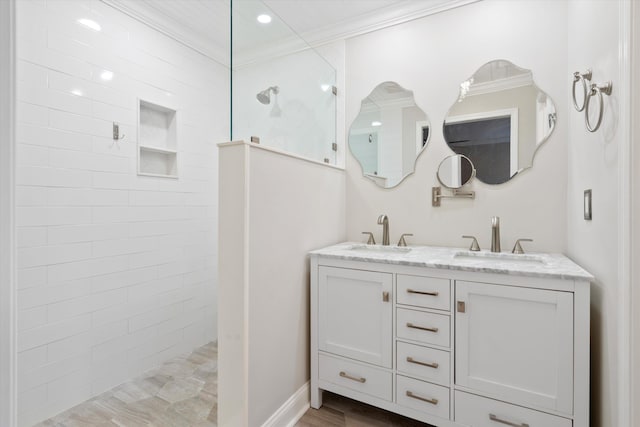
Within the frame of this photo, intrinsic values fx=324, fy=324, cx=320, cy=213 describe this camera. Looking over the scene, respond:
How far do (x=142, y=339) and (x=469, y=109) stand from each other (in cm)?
283

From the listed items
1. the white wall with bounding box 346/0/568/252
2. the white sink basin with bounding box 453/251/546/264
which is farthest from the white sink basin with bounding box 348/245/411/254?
the white sink basin with bounding box 453/251/546/264

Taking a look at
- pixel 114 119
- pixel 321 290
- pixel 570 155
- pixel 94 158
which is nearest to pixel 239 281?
pixel 321 290

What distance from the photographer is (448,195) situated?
2205 millimetres

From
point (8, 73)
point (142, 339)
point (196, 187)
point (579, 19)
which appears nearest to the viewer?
point (8, 73)

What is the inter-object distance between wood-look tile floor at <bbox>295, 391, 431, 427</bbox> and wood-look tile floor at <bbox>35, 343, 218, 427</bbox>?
1.85ft

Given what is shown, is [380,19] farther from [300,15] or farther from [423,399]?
[423,399]

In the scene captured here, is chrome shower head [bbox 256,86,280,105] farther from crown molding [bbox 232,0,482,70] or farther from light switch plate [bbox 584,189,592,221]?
light switch plate [bbox 584,189,592,221]

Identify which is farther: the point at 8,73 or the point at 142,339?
the point at 142,339

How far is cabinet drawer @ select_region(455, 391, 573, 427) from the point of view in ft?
4.58

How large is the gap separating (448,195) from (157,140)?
2.26m

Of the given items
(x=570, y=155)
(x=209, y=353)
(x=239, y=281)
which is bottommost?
(x=209, y=353)

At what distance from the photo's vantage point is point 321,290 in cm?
194

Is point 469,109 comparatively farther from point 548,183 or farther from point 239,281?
point 239,281

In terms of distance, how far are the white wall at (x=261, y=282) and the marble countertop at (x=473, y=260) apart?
0.29 m
